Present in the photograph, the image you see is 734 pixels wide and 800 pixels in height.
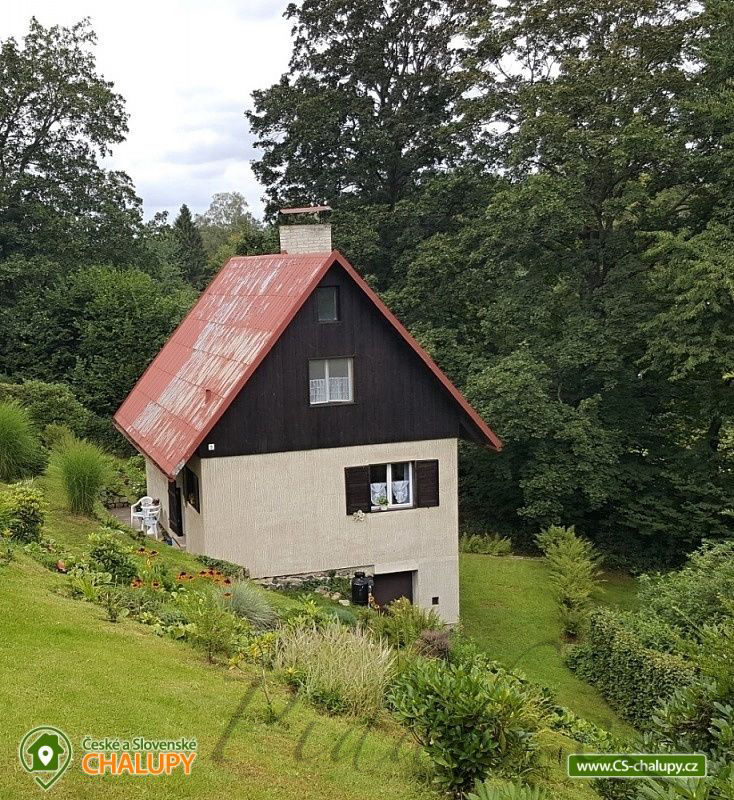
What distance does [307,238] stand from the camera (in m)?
19.9

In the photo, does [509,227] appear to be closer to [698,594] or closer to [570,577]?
[570,577]

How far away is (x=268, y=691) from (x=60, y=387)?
23491 mm

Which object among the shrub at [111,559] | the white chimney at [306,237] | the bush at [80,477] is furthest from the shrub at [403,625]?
the white chimney at [306,237]

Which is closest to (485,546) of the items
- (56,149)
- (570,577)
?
(570,577)

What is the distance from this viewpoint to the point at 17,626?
868cm

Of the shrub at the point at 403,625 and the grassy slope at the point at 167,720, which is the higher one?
the grassy slope at the point at 167,720

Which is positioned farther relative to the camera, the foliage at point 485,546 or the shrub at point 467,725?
the foliage at point 485,546

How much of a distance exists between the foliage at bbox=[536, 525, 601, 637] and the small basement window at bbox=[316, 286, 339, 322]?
28.0 ft

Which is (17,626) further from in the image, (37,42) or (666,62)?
(37,42)

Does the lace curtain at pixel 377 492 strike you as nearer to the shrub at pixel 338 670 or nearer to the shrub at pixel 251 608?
the shrub at pixel 251 608

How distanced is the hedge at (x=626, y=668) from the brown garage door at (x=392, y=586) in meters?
3.80

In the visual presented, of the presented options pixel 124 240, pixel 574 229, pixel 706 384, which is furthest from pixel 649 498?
pixel 124 240

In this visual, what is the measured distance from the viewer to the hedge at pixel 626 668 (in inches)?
540

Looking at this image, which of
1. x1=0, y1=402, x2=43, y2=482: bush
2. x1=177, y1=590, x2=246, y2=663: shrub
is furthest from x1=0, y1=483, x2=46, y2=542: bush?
x1=0, y1=402, x2=43, y2=482: bush
